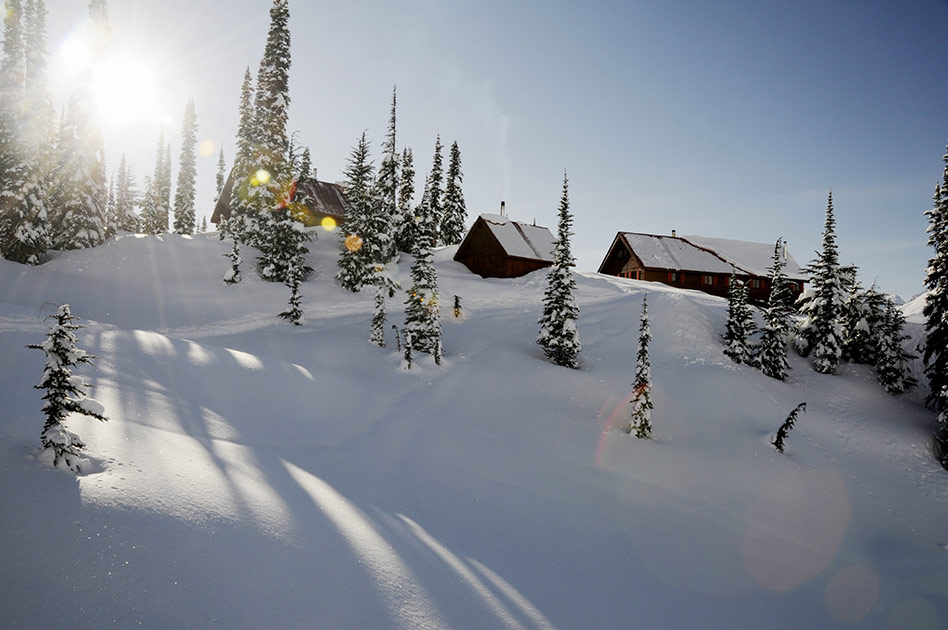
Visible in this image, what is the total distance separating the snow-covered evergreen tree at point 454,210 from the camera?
5850cm

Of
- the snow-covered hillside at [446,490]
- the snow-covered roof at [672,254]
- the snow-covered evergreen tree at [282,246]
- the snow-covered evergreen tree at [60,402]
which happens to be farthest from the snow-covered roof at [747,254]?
the snow-covered evergreen tree at [60,402]

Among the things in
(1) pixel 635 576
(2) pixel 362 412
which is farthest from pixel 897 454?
(2) pixel 362 412

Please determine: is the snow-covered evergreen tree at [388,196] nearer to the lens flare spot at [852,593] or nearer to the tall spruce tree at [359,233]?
the tall spruce tree at [359,233]

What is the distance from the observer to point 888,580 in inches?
444

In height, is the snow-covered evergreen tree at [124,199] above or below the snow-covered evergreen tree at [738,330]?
above

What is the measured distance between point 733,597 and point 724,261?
1808 inches

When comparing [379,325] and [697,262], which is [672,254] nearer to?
[697,262]

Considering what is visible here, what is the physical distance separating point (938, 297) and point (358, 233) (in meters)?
36.8

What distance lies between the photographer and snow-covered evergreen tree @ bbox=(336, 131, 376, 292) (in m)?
36.3

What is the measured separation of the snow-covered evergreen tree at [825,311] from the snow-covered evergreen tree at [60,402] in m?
32.9

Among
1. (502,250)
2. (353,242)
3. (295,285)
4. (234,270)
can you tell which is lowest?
(295,285)

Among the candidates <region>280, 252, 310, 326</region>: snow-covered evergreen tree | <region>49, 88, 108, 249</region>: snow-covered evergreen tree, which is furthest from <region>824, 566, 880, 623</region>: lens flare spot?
<region>49, 88, 108, 249</region>: snow-covered evergreen tree

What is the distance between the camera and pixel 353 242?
123 feet

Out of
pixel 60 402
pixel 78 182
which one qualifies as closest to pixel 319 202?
pixel 78 182
